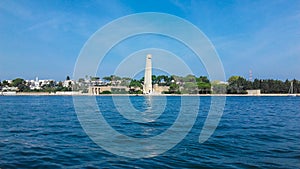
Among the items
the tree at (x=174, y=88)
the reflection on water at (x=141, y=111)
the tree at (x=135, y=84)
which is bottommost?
the reflection on water at (x=141, y=111)

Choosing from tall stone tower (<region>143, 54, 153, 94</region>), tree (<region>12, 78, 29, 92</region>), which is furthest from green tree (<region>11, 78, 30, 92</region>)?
tall stone tower (<region>143, 54, 153, 94</region>)

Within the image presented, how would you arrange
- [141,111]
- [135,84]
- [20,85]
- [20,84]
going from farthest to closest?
[20,84] → [20,85] → [135,84] → [141,111]

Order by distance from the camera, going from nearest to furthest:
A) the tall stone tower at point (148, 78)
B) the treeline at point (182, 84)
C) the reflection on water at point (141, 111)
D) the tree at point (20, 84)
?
the reflection on water at point (141, 111) < the tall stone tower at point (148, 78) < the treeline at point (182, 84) < the tree at point (20, 84)

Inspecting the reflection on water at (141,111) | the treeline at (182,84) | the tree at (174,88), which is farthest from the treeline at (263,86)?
the reflection on water at (141,111)

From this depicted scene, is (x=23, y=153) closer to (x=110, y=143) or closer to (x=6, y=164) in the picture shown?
(x=6, y=164)

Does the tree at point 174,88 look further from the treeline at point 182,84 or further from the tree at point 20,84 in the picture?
the tree at point 20,84

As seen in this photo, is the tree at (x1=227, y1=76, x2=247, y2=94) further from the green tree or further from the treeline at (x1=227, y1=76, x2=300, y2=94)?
the green tree

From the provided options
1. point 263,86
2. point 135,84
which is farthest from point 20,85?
point 263,86

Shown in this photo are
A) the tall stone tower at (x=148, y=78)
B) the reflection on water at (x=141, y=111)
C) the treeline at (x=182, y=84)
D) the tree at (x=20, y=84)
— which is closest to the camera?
the reflection on water at (x=141, y=111)

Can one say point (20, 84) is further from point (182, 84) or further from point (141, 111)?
point (141, 111)

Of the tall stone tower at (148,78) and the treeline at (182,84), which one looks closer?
the tall stone tower at (148,78)

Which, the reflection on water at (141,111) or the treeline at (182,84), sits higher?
the treeline at (182,84)

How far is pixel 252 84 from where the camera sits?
151 m

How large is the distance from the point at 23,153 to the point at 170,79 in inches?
5837
